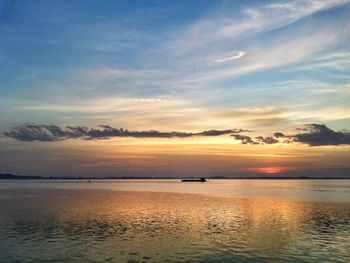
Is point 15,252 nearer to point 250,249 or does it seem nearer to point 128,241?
point 128,241

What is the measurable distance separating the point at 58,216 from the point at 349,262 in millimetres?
49496

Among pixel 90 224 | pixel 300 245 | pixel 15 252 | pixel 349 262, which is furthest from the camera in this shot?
pixel 90 224

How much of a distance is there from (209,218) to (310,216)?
1934cm

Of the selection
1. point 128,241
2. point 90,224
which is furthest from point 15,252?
point 90,224

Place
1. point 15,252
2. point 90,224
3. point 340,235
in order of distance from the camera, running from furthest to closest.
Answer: point 90,224, point 340,235, point 15,252

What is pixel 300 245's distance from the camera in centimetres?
4022

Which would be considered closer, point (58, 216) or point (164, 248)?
point (164, 248)

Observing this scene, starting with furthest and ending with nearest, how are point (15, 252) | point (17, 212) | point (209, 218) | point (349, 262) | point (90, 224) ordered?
1. point (17, 212)
2. point (209, 218)
3. point (90, 224)
4. point (15, 252)
5. point (349, 262)

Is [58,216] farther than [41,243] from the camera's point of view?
Yes

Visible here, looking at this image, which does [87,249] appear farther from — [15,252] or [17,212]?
[17,212]

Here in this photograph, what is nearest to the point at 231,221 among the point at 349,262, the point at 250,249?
the point at 250,249

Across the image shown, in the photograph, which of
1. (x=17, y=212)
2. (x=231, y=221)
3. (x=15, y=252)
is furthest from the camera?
(x=17, y=212)

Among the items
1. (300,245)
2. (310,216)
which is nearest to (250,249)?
(300,245)

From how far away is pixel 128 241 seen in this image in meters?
42.2
